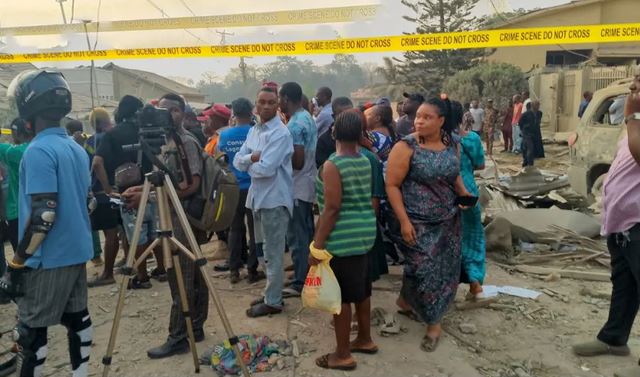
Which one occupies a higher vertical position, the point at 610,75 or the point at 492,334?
the point at 610,75

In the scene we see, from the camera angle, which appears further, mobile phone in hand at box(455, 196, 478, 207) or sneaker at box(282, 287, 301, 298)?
sneaker at box(282, 287, 301, 298)

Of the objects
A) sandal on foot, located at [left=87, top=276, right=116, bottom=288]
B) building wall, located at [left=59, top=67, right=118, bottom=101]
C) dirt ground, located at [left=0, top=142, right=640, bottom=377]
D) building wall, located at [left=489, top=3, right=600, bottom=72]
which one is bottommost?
dirt ground, located at [left=0, top=142, right=640, bottom=377]

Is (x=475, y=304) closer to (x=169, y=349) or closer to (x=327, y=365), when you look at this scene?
(x=327, y=365)

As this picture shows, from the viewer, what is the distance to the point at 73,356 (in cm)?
290

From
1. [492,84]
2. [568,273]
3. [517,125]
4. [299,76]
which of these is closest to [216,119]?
[568,273]

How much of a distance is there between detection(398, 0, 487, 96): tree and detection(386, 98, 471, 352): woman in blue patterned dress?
87.1 feet

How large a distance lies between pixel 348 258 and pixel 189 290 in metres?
1.17

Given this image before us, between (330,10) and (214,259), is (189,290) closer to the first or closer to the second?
(214,259)

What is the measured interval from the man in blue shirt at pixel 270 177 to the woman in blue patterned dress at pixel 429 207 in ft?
2.95

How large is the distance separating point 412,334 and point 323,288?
3.66ft

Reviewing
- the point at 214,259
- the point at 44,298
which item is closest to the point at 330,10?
the point at 214,259

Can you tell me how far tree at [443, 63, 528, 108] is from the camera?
21.8 meters

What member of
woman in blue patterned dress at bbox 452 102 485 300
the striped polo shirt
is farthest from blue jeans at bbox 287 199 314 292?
woman in blue patterned dress at bbox 452 102 485 300

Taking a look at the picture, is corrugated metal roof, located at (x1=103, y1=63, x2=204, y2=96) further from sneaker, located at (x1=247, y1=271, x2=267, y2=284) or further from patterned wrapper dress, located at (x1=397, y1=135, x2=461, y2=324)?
patterned wrapper dress, located at (x1=397, y1=135, x2=461, y2=324)
